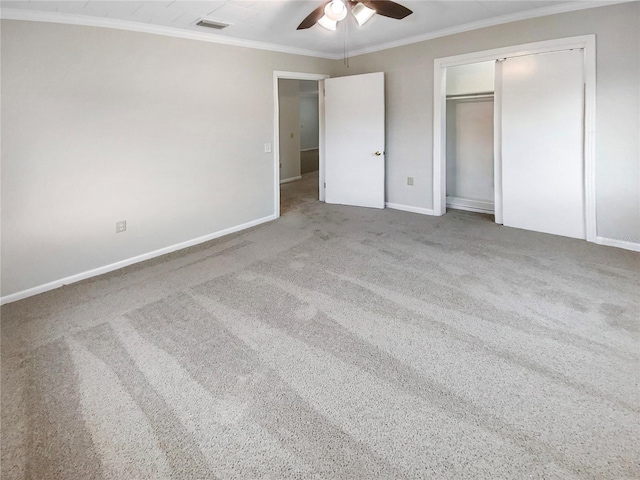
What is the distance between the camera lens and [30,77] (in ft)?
9.50

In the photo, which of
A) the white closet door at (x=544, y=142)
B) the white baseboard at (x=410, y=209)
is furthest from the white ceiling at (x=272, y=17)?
the white baseboard at (x=410, y=209)

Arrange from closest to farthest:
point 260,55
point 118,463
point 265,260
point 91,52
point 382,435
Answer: point 118,463 < point 382,435 < point 91,52 < point 265,260 < point 260,55

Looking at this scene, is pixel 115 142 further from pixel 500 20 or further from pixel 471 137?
pixel 471 137

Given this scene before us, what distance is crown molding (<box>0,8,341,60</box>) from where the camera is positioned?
9.28 feet

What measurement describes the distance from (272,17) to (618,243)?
4067 millimetres

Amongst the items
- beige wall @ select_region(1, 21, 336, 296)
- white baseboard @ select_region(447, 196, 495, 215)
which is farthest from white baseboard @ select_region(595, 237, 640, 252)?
beige wall @ select_region(1, 21, 336, 296)

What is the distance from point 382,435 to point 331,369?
494 millimetres

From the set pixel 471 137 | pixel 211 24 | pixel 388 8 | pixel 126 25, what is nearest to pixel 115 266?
pixel 126 25

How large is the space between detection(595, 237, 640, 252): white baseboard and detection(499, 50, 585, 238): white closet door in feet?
0.60

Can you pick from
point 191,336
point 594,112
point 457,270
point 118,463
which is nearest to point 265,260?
point 191,336

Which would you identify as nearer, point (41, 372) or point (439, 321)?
point (41, 372)

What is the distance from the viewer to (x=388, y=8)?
302 cm

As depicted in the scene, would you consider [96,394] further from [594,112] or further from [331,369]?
[594,112]

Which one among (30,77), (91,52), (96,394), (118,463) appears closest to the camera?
(118,463)
